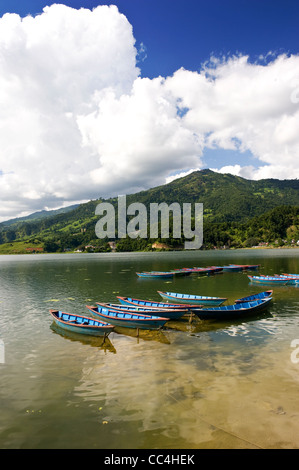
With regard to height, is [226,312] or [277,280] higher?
[226,312]

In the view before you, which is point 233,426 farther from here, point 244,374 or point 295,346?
point 295,346

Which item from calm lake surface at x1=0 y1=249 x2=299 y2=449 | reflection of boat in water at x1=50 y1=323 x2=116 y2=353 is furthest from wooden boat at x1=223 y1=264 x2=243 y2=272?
reflection of boat in water at x1=50 y1=323 x2=116 y2=353

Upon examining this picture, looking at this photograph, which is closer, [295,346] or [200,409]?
[200,409]

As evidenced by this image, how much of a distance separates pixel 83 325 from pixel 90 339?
173cm

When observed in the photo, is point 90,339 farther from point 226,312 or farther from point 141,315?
point 226,312

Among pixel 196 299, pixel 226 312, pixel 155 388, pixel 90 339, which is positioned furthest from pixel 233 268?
pixel 155 388

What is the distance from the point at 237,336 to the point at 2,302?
4448 centimetres

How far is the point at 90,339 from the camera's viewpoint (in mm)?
27781

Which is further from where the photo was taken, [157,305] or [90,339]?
[157,305]

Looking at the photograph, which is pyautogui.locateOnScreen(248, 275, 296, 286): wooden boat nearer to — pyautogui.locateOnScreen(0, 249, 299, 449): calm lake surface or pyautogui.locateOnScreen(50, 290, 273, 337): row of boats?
pyautogui.locateOnScreen(50, 290, 273, 337): row of boats

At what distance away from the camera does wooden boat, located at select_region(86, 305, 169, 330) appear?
29.1 metres

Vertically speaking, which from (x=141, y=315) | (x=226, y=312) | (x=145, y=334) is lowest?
(x=145, y=334)
